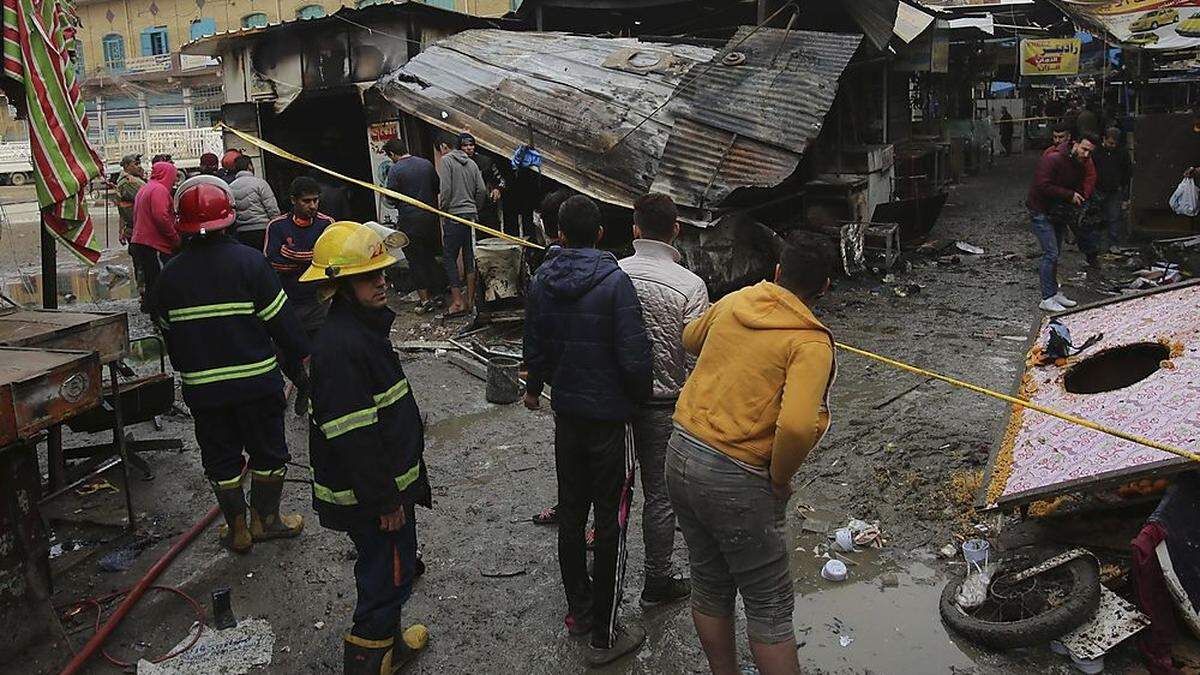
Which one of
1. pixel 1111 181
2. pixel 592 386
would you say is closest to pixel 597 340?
pixel 592 386

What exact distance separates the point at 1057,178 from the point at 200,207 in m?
8.13

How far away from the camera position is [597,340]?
11.2ft

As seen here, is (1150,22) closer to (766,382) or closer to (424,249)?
(424,249)

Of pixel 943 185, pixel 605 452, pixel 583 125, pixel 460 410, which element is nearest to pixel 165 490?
pixel 460 410

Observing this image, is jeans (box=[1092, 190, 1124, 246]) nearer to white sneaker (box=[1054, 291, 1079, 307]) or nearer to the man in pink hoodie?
white sneaker (box=[1054, 291, 1079, 307])

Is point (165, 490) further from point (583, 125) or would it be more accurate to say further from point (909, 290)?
point (909, 290)

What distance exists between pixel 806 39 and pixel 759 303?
8.64 m

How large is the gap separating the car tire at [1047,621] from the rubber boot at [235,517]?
348 centimetres

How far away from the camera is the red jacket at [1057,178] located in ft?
28.7

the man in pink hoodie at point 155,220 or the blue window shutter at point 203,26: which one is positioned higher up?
the blue window shutter at point 203,26

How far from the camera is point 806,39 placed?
1039cm

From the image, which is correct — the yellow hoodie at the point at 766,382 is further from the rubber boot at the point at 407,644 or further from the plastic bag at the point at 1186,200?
the plastic bag at the point at 1186,200

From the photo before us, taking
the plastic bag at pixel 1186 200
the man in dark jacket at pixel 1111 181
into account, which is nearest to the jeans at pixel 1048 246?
the man in dark jacket at pixel 1111 181

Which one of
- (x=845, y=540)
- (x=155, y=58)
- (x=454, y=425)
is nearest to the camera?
(x=845, y=540)
